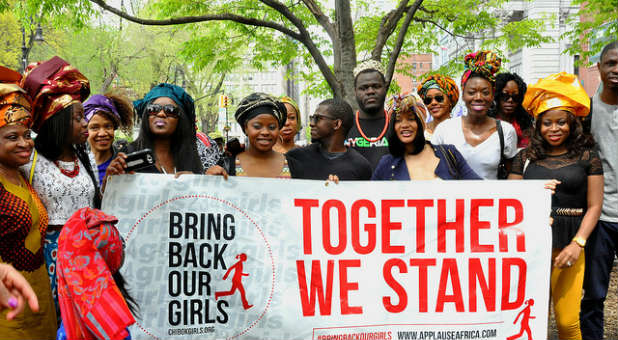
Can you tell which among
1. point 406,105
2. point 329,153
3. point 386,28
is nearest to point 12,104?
point 329,153

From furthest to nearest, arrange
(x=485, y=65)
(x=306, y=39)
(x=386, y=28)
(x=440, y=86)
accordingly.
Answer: (x=306, y=39)
(x=386, y=28)
(x=440, y=86)
(x=485, y=65)

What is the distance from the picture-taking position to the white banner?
334 cm

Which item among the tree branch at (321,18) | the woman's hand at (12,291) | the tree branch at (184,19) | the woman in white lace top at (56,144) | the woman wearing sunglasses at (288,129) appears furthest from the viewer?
the tree branch at (321,18)

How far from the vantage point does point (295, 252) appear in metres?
3.48

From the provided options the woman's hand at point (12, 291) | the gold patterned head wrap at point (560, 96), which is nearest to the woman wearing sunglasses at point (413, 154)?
the gold patterned head wrap at point (560, 96)

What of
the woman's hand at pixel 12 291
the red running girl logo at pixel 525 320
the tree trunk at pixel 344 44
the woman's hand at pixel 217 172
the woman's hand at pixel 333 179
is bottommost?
the red running girl logo at pixel 525 320

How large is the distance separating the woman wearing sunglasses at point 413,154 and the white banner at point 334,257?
8.4 inches

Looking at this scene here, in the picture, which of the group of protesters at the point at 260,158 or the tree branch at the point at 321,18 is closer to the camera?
the group of protesters at the point at 260,158

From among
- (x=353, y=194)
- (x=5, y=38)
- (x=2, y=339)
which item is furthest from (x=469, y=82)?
(x=5, y=38)

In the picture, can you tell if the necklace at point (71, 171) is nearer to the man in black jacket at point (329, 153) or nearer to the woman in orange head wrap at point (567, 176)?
the man in black jacket at point (329, 153)

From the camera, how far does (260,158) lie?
397 centimetres

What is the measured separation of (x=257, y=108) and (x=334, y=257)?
1.21m

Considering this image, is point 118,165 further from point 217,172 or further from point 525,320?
point 525,320

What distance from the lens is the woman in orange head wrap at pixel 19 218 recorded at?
272 cm
